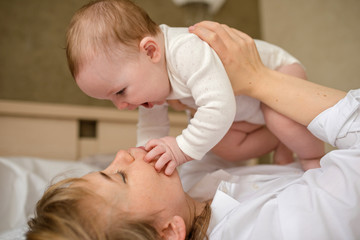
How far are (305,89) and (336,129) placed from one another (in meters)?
0.14

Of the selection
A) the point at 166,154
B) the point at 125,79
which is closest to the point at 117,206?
the point at 166,154

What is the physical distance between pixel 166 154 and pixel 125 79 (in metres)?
0.22

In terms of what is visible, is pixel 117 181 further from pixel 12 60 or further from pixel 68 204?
pixel 12 60

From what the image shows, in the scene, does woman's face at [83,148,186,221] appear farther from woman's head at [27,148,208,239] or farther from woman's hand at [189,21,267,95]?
woman's hand at [189,21,267,95]

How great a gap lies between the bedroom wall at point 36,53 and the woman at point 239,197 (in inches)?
58.9

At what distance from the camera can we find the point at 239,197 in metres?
0.95

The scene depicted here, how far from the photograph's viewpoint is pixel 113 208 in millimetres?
705

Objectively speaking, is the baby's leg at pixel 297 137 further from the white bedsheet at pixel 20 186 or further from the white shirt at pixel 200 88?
the white bedsheet at pixel 20 186

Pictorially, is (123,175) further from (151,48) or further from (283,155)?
(283,155)

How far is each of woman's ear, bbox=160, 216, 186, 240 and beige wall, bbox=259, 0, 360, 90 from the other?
4.14ft

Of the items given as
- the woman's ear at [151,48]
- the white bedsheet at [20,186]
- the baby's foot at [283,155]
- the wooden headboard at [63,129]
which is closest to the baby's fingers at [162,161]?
the woman's ear at [151,48]

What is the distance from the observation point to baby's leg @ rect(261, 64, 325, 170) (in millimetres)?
928

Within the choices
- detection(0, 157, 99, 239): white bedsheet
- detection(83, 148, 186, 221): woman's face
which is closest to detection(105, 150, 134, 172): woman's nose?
detection(83, 148, 186, 221): woman's face

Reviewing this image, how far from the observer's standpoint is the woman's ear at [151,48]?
2.71 ft
